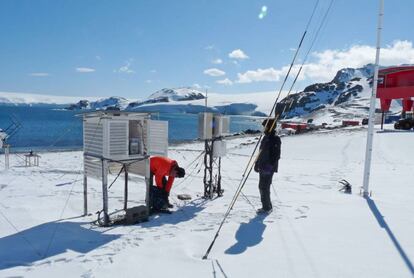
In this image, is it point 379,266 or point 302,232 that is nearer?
point 379,266

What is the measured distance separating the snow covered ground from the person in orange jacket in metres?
0.47

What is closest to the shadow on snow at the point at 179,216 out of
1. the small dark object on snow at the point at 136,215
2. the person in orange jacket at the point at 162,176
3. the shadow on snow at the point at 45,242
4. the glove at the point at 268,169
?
the small dark object on snow at the point at 136,215

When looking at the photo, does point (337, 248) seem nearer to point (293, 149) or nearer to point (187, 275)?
point (187, 275)

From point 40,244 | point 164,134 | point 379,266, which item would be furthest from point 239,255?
point 164,134

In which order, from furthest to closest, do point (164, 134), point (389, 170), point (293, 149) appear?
point (293, 149) < point (389, 170) < point (164, 134)

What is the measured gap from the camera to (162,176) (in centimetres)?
852

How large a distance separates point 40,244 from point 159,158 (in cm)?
340

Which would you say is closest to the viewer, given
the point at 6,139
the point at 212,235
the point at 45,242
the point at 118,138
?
the point at 45,242

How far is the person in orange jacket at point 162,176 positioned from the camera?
27.3 feet

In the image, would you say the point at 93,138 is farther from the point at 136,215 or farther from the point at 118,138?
the point at 136,215

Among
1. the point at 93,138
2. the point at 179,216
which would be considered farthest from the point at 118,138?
the point at 179,216

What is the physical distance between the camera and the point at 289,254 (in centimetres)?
555

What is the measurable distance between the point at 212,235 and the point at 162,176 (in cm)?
253

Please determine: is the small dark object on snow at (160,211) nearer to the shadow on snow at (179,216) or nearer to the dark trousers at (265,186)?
the shadow on snow at (179,216)
